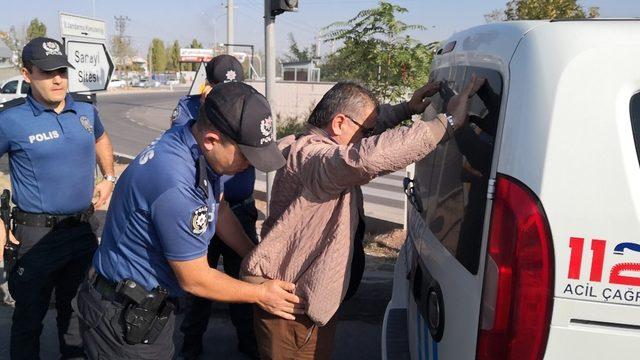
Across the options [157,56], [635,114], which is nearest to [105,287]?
[635,114]

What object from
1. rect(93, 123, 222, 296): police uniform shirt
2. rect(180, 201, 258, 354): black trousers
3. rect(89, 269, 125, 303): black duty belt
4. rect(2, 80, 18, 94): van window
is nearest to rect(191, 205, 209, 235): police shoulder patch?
rect(93, 123, 222, 296): police uniform shirt

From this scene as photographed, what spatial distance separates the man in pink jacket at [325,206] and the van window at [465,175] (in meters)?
0.09

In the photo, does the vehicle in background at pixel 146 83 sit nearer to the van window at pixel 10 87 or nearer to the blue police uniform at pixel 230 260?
the van window at pixel 10 87

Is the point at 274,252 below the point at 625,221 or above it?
below

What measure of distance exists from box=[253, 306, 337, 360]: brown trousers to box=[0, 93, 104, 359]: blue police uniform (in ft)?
4.57

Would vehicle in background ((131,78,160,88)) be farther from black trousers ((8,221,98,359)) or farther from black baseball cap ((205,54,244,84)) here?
black trousers ((8,221,98,359))

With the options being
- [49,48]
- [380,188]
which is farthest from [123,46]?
[49,48]

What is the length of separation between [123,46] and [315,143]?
255ft

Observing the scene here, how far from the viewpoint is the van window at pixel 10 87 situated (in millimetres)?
20156

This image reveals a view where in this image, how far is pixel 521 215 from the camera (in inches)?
53.4

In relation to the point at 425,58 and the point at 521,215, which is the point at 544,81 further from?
the point at 425,58

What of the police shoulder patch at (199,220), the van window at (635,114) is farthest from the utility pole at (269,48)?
the van window at (635,114)

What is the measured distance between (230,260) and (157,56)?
9106 cm

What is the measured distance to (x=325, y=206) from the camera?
1.96 m
